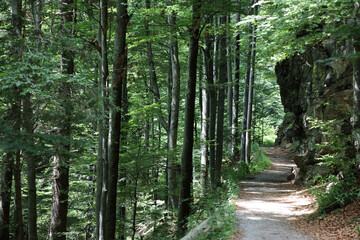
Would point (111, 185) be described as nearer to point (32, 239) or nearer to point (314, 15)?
Answer: point (32, 239)

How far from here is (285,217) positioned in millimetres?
7340

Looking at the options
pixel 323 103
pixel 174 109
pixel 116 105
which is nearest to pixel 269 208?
pixel 323 103

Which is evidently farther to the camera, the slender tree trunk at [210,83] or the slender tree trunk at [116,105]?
the slender tree trunk at [210,83]

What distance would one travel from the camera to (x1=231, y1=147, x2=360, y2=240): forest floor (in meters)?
5.86

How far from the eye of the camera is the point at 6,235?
11.2 m

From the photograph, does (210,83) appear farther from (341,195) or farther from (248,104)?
(341,195)

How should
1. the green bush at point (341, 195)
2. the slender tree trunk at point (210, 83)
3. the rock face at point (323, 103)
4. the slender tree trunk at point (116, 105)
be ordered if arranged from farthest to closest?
1. the slender tree trunk at point (210, 83)
2. the rock face at point (323, 103)
3. the slender tree trunk at point (116, 105)
4. the green bush at point (341, 195)

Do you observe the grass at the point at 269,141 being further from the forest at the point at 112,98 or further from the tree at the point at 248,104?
the forest at the point at 112,98

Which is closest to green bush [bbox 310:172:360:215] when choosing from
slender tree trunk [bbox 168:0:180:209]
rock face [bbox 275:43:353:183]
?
rock face [bbox 275:43:353:183]

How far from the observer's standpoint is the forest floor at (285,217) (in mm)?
5863

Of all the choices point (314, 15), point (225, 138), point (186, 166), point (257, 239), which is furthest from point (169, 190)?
point (314, 15)

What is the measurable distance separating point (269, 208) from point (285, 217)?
2.92 feet

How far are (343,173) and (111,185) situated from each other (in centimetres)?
628

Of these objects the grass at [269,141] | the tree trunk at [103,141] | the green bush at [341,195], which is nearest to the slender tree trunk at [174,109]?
the tree trunk at [103,141]
